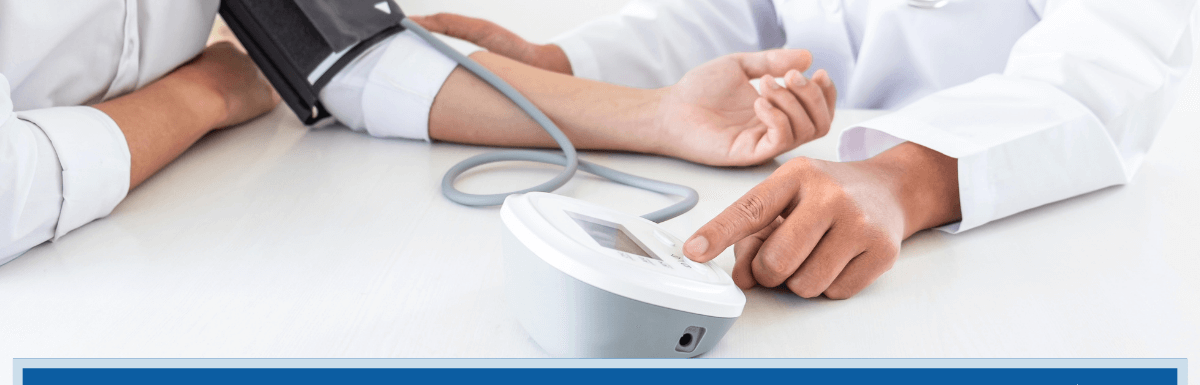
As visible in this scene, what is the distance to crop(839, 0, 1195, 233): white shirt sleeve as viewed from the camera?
48 cm

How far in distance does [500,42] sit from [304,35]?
0.23 m

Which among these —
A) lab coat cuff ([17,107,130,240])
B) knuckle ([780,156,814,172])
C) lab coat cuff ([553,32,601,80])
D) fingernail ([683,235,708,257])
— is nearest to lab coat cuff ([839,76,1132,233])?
knuckle ([780,156,814,172])

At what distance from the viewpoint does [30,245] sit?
42 cm

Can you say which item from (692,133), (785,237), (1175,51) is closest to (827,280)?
(785,237)

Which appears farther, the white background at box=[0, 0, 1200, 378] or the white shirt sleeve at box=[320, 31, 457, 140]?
the white shirt sleeve at box=[320, 31, 457, 140]

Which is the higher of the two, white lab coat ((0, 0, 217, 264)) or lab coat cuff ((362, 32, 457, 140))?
white lab coat ((0, 0, 217, 264))

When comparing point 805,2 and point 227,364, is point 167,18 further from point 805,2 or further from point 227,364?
point 805,2

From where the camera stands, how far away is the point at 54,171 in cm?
45

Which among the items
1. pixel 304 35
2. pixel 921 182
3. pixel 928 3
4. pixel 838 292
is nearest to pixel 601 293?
pixel 838 292

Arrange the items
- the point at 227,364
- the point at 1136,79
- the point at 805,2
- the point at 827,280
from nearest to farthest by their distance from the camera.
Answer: the point at 227,364
the point at 827,280
the point at 1136,79
the point at 805,2

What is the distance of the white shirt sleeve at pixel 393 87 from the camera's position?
0.66m

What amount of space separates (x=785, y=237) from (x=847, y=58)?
529mm

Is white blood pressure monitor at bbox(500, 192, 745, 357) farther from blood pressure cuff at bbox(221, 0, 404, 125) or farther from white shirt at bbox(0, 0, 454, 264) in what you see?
blood pressure cuff at bbox(221, 0, 404, 125)
